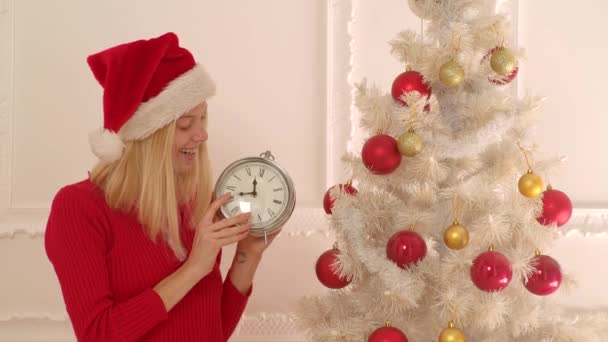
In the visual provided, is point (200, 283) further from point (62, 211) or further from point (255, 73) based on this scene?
point (255, 73)

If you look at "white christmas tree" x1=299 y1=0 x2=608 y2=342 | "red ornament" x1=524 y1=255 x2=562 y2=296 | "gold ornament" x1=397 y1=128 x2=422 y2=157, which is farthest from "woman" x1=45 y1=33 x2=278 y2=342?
"red ornament" x1=524 y1=255 x2=562 y2=296

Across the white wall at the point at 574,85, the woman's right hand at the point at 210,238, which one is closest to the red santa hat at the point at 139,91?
the woman's right hand at the point at 210,238

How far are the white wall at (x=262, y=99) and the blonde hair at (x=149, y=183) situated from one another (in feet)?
1.96

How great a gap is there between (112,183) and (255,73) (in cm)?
79

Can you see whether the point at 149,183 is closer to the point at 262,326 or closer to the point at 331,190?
the point at 331,190

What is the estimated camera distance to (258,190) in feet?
4.52

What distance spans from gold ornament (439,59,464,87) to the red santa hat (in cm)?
62

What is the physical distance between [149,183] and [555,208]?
0.97 meters

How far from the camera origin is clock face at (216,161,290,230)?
1371mm

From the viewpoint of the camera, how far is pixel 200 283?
1429 millimetres

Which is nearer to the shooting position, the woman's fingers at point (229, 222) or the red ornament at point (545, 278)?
the red ornament at point (545, 278)

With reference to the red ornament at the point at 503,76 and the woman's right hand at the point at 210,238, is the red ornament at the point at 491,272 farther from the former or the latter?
the woman's right hand at the point at 210,238

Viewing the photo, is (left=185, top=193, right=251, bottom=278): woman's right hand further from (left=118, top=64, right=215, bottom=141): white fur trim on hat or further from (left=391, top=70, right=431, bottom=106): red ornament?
(left=391, top=70, right=431, bottom=106): red ornament

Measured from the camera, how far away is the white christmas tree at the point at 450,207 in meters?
1.13
